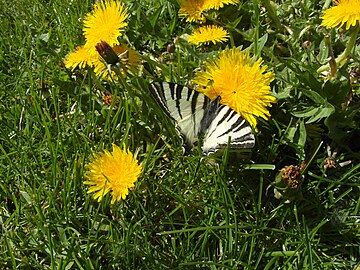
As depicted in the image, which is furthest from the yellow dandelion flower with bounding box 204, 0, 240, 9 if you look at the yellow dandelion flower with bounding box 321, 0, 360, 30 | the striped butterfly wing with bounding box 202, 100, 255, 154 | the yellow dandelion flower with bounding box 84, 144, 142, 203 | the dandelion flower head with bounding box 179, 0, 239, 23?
the yellow dandelion flower with bounding box 84, 144, 142, 203

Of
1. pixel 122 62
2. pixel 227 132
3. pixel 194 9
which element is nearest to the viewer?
pixel 227 132

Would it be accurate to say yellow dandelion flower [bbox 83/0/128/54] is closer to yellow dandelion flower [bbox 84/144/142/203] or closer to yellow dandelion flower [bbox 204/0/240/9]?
yellow dandelion flower [bbox 204/0/240/9]

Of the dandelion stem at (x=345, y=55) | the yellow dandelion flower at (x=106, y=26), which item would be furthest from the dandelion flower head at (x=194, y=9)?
the dandelion stem at (x=345, y=55)

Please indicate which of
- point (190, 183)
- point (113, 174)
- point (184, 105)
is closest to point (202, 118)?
point (184, 105)

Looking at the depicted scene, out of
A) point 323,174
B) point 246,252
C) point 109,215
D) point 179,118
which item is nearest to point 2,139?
point 109,215

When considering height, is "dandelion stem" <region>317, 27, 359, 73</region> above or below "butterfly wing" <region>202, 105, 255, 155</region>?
above

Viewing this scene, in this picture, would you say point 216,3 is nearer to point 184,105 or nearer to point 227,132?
point 184,105

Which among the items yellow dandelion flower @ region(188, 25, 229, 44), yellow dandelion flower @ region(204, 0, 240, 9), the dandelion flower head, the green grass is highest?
the dandelion flower head
